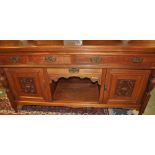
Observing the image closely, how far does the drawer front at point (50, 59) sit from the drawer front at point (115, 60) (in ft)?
0.26

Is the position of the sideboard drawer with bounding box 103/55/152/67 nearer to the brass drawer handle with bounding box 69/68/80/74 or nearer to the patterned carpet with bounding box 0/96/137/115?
the brass drawer handle with bounding box 69/68/80/74

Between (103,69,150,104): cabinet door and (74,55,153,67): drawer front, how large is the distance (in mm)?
95

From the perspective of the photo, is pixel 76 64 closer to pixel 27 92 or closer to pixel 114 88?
pixel 114 88

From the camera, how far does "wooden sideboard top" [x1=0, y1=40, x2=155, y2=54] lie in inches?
49.1

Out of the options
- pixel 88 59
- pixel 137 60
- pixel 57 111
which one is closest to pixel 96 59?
pixel 88 59

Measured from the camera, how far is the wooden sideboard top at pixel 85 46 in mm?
1248

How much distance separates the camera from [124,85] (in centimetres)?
154

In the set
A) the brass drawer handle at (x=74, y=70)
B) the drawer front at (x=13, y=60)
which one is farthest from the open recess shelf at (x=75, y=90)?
the drawer front at (x=13, y=60)

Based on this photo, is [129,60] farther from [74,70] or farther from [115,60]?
[74,70]

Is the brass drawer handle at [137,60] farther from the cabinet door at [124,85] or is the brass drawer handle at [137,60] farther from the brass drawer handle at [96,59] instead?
the brass drawer handle at [96,59]

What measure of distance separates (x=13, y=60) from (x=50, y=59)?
317mm
